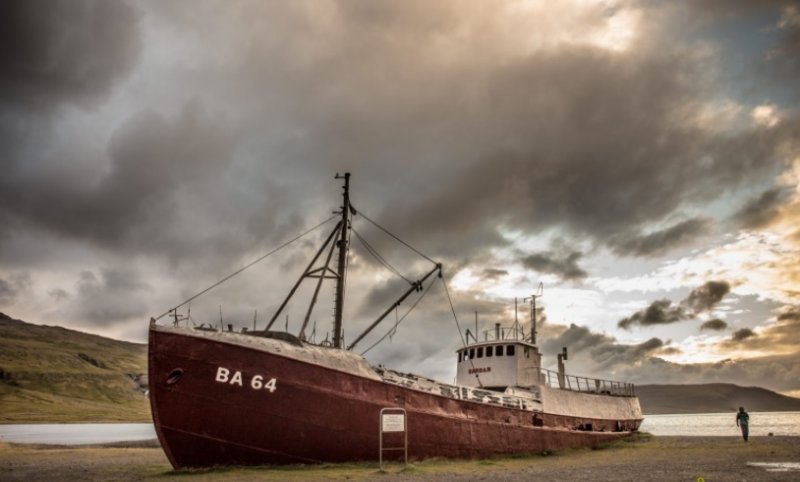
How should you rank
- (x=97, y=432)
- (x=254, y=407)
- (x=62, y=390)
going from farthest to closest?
(x=62, y=390) → (x=97, y=432) → (x=254, y=407)

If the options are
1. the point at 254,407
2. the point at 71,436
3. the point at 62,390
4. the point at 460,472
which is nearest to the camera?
the point at 254,407

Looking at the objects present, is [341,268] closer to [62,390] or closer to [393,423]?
[393,423]

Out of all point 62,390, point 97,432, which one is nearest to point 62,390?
point 62,390

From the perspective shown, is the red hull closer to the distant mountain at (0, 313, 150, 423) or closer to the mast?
the mast

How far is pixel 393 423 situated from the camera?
17203mm

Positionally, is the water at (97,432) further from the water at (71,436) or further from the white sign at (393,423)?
the white sign at (393,423)

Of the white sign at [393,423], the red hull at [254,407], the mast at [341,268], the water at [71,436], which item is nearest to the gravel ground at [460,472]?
the red hull at [254,407]

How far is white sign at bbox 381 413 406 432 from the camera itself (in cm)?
1700

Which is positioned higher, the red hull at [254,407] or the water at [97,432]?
the red hull at [254,407]

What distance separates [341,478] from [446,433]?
22.2 ft

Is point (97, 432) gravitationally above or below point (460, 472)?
below

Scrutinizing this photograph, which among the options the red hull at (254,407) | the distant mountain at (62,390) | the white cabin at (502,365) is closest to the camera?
the red hull at (254,407)

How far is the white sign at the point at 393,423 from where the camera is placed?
17000 millimetres

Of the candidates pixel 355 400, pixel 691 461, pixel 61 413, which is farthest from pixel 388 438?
pixel 61 413
